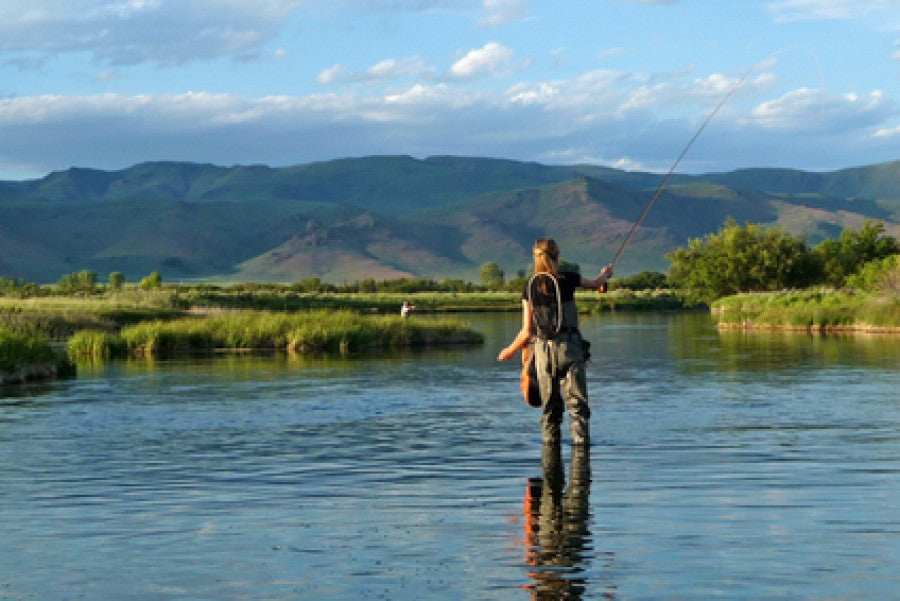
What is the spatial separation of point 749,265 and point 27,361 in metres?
59.8

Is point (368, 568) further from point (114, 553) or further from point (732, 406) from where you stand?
point (732, 406)

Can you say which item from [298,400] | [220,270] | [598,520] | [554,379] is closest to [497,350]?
[298,400]

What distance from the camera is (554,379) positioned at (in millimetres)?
11844

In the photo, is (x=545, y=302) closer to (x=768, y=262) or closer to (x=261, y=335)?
(x=261, y=335)

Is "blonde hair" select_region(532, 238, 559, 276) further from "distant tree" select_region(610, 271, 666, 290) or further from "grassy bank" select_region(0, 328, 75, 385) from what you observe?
"distant tree" select_region(610, 271, 666, 290)

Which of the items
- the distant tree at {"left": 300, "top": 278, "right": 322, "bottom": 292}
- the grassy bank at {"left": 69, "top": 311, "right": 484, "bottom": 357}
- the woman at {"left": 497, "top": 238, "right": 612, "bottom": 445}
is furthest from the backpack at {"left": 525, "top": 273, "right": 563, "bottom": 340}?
the distant tree at {"left": 300, "top": 278, "right": 322, "bottom": 292}

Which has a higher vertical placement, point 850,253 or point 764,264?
point 850,253

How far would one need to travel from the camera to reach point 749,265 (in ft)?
260

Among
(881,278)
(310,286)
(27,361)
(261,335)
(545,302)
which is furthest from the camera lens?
(310,286)

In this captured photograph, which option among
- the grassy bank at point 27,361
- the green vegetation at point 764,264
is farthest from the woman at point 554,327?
the green vegetation at point 764,264

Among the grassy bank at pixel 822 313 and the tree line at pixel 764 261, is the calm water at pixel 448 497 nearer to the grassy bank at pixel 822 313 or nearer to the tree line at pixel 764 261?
the grassy bank at pixel 822 313

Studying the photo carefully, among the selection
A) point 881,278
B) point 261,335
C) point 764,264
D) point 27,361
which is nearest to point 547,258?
point 27,361

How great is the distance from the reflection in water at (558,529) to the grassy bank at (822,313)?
38337 mm

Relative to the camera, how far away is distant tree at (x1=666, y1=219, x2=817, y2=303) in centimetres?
7894
